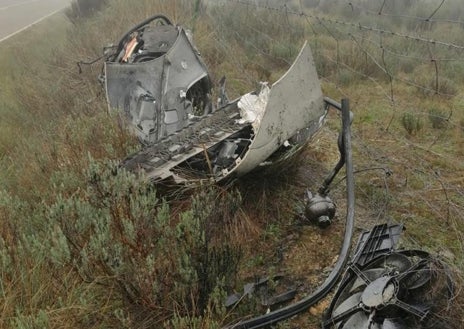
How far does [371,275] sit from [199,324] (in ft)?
3.66

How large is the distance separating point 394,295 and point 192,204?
131 centimetres

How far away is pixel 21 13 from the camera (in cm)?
2062

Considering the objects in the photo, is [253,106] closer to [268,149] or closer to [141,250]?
[268,149]

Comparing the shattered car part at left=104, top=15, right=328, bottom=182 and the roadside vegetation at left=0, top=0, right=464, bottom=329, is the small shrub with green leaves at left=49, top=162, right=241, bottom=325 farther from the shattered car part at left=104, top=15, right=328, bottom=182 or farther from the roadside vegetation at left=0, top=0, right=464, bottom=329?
the shattered car part at left=104, top=15, right=328, bottom=182

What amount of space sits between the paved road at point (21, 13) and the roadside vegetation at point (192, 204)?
9.83 metres

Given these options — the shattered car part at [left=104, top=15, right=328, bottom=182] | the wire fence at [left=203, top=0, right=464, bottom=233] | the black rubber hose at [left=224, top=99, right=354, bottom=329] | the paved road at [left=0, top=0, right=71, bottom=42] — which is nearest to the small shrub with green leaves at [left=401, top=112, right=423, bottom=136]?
the wire fence at [left=203, top=0, right=464, bottom=233]

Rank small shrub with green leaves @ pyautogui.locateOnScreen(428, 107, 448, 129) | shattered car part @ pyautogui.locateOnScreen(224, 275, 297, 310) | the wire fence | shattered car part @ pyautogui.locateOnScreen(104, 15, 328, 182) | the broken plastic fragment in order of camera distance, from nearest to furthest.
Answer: shattered car part @ pyautogui.locateOnScreen(224, 275, 297, 310) < shattered car part @ pyautogui.locateOnScreen(104, 15, 328, 182) < the broken plastic fragment < the wire fence < small shrub with green leaves @ pyautogui.locateOnScreen(428, 107, 448, 129)

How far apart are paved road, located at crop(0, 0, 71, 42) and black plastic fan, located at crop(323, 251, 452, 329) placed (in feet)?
50.1

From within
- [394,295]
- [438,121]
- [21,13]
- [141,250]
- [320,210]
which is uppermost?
[141,250]

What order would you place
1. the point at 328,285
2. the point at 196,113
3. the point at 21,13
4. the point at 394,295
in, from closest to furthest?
the point at 394,295, the point at 328,285, the point at 196,113, the point at 21,13

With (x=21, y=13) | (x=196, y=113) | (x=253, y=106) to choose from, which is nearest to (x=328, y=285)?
(x=253, y=106)

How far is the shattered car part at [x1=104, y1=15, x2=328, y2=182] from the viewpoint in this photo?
133 inches

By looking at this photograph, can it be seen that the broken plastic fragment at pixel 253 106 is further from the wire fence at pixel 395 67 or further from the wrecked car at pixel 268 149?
the wire fence at pixel 395 67

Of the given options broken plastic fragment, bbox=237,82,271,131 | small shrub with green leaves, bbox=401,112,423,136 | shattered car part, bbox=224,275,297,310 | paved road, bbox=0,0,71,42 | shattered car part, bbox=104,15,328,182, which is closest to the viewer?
shattered car part, bbox=224,275,297,310
